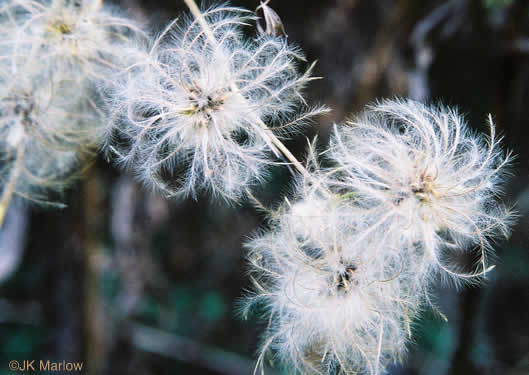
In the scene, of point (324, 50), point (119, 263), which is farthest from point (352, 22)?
point (119, 263)

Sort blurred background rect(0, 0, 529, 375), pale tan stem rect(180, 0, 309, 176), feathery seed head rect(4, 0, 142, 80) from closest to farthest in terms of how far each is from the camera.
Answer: pale tan stem rect(180, 0, 309, 176)
feathery seed head rect(4, 0, 142, 80)
blurred background rect(0, 0, 529, 375)

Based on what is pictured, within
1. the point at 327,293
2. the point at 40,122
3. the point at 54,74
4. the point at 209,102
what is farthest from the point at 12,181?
the point at 327,293

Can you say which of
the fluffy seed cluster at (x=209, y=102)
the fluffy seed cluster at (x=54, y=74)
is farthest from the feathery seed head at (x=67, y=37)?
the fluffy seed cluster at (x=209, y=102)

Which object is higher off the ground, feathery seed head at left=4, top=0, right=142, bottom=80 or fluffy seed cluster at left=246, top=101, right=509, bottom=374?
feathery seed head at left=4, top=0, right=142, bottom=80

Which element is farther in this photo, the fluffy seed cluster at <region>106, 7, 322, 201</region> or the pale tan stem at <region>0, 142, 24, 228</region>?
the pale tan stem at <region>0, 142, 24, 228</region>

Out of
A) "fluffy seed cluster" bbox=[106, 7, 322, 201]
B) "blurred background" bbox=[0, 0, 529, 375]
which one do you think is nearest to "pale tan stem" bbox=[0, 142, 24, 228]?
"fluffy seed cluster" bbox=[106, 7, 322, 201]

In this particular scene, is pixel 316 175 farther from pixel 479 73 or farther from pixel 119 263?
pixel 119 263

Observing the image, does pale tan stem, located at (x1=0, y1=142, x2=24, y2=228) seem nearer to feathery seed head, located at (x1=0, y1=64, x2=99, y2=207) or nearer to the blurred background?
feathery seed head, located at (x1=0, y1=64, x2=99, y2=207)

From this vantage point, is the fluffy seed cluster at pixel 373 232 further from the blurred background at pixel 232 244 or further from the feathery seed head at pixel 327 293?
the blurred background at pixel 232 244
